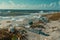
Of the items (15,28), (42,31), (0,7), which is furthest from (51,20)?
(0,7)

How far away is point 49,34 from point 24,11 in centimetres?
47

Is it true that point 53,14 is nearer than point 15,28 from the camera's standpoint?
No

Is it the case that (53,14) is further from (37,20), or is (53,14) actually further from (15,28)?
(15,28)

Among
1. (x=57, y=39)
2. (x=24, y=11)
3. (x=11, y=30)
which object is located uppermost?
(x=24, y=11)

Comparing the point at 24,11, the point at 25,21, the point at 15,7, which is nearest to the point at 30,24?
the point at 25,21

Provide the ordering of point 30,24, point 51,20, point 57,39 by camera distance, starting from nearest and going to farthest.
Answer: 1. point 57,39
2. point 30,24
3. point 51,20

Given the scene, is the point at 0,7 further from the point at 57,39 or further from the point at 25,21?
the point at 57,39

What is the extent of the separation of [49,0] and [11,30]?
74 cm

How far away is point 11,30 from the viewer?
1.68m

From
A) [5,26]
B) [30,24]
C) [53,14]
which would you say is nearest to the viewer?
[5,26]

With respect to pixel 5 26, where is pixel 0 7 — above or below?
above

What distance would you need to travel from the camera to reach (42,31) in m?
A: 1.79

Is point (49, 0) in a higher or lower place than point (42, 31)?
higher

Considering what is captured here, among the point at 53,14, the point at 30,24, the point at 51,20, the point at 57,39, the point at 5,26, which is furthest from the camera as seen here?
the point at 53,14
